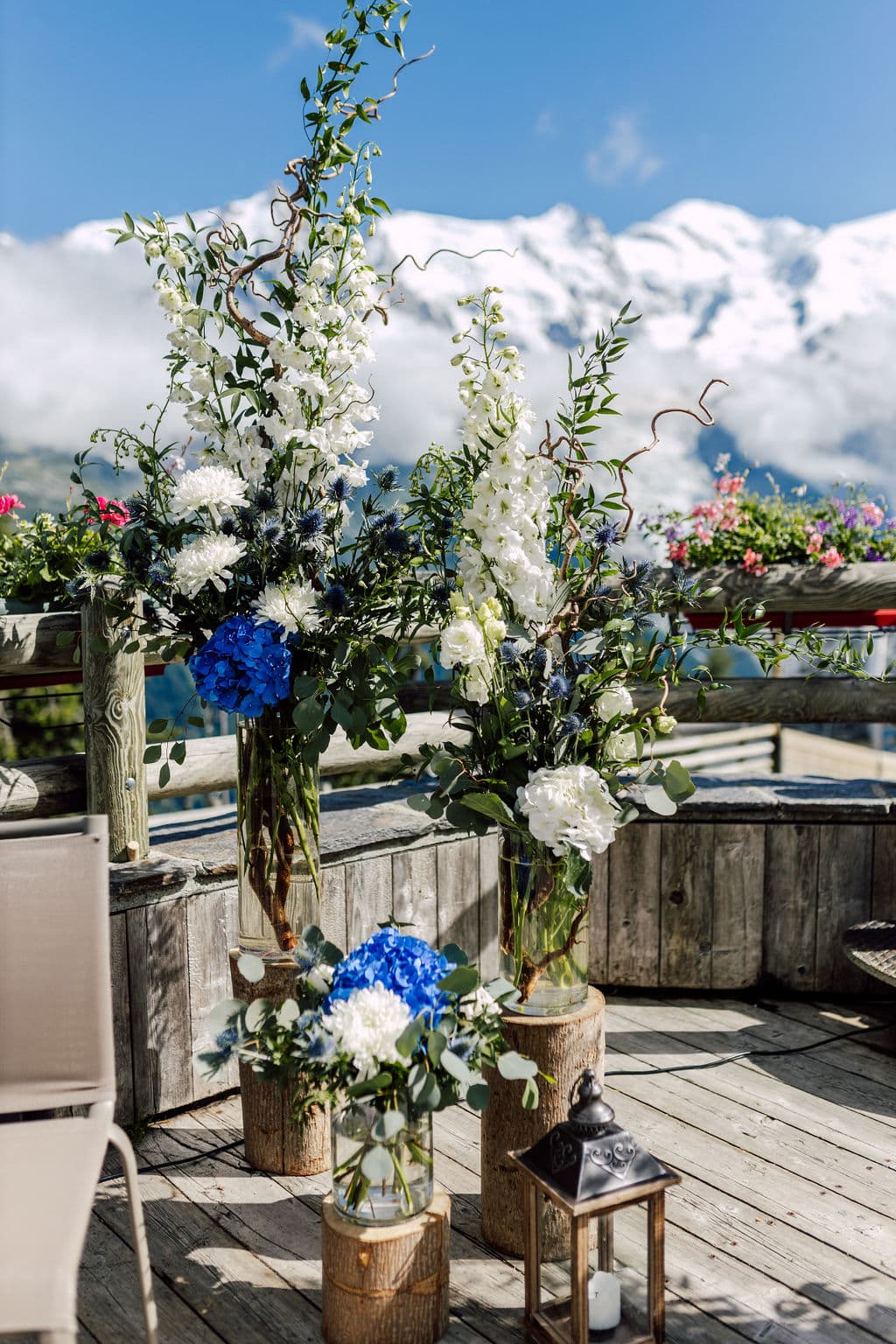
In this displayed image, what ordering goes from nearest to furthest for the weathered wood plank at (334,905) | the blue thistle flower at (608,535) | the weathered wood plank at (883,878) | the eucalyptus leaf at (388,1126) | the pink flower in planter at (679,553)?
the eucalyptus leaf at (388,1126) → the blue thistle flower at (608,535) → the weathered wood plank at (334,905) → the weathered wood plank at (883,878) → the pink flower in planter at (679,553)

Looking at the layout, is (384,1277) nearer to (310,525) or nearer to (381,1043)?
(381,1043)

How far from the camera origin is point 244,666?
184cm

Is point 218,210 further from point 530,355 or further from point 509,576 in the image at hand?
point 509,576

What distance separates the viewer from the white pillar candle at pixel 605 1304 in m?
1.65

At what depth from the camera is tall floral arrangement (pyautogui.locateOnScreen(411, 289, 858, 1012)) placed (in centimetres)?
170

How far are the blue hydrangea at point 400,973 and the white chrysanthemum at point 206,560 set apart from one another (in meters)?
0.64

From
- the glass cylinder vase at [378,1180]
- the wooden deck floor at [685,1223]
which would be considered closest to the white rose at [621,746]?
the glass cylinder vase at [378,1180]

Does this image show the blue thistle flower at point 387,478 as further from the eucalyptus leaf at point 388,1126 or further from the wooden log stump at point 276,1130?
the eucalyptus leaf at point 388,1126

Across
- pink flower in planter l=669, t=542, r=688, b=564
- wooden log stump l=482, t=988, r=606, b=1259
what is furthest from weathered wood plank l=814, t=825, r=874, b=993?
wooden log stump l=482, t=988, r=606, b=1259

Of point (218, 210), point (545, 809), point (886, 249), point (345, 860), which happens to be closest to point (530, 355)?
point (218, 210)

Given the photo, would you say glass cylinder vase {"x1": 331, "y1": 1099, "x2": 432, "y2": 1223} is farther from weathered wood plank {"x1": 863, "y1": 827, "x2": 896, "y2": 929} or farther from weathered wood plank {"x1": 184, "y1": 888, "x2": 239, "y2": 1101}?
weathered wood plank {"x1": 863, "y1": 827, "x2": 896, "y2": 929}

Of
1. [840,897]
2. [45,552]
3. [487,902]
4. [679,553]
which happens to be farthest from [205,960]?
[679,553]

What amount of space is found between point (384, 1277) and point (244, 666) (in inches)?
37.4

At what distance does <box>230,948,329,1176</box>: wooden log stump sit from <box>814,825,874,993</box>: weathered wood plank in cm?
153
